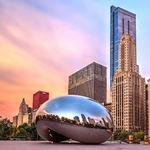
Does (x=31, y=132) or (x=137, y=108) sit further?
(x=137, y=108)

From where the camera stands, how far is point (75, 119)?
2852 centimetres

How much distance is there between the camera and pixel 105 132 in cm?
3017

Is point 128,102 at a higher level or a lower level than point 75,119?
higher

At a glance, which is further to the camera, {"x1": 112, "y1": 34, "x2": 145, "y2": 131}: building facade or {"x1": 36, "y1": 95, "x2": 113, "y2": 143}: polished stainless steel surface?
{"x1": 112, "y1": 34, "x2": 145, "y2": 131}: building facade

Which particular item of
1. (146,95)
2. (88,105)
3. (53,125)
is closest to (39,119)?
(53,125)

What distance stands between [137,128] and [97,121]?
14258cm

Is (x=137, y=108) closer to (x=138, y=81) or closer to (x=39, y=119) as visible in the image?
(x=138, y=81)

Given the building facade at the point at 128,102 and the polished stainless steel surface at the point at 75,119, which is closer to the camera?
the polished stainless steel surface at the point at 75,119

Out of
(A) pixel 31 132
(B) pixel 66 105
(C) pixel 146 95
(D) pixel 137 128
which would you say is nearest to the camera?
(B) pixel 66 105

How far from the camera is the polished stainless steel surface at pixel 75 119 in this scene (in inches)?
1126

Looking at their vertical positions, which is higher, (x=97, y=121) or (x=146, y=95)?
(x=146, y=95)

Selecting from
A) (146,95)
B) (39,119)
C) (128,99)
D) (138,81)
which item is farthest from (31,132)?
(146,95)

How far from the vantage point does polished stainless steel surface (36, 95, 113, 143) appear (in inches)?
1126

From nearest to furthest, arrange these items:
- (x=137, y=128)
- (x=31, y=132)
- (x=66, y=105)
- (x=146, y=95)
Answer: (x=66, y=105) → (x=31, y=132) → (x=137, y=128) → (x=146, y=95)
